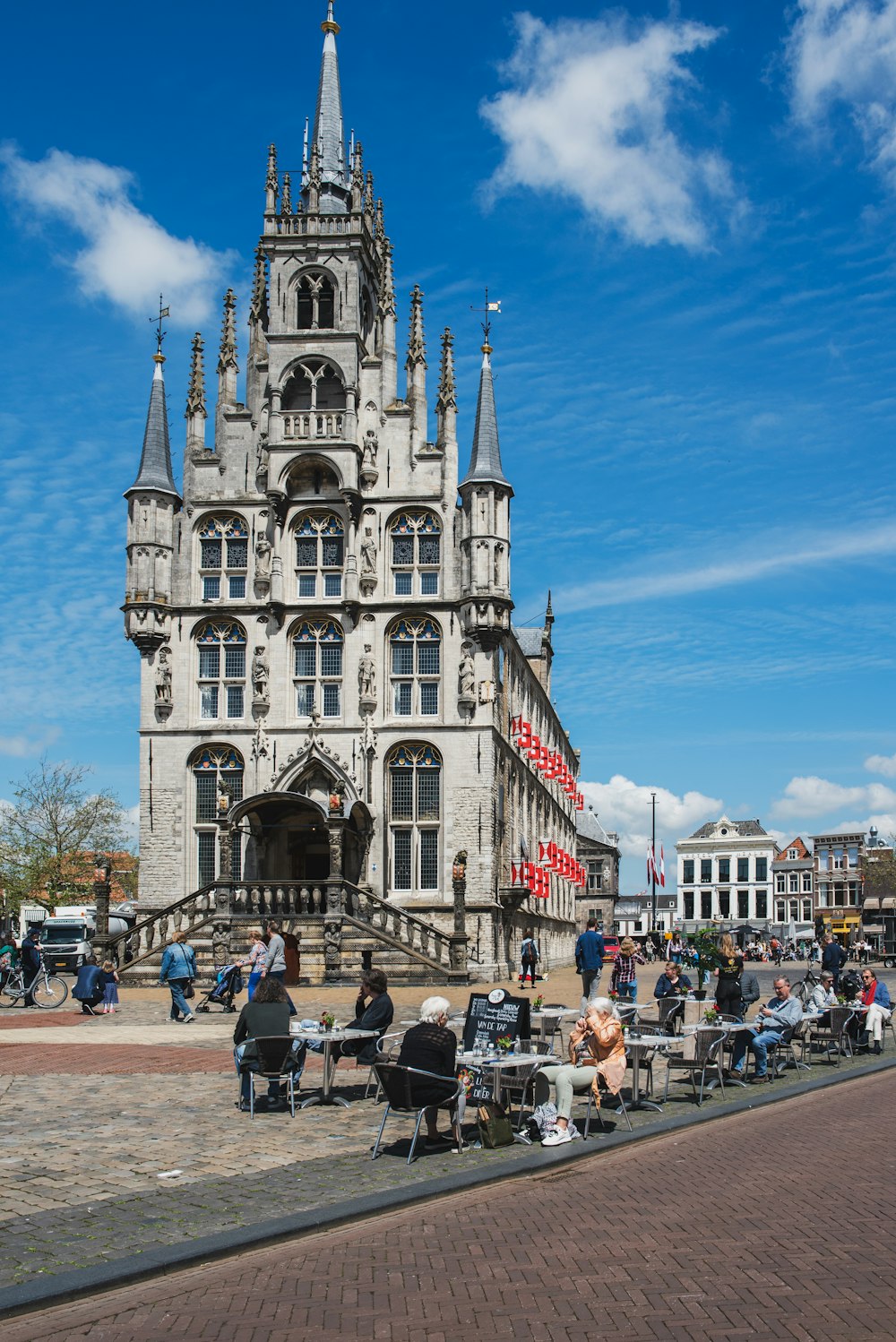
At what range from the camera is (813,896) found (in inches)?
5566

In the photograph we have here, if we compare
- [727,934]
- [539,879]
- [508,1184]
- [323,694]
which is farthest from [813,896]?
[508,1184]

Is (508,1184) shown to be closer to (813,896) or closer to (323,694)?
(323,694)

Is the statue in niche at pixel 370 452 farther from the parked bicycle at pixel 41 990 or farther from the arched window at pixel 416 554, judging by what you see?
the parked bicycle at pixel 41 990

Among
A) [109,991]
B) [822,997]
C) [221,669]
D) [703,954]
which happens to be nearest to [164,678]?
[221,669]

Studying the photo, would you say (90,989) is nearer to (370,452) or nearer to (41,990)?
(41,990)

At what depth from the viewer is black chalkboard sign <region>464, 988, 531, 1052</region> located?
47.5 feet

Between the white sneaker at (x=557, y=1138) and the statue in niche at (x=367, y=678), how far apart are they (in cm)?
2708

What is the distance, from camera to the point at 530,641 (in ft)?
236

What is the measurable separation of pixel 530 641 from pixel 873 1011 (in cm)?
5117

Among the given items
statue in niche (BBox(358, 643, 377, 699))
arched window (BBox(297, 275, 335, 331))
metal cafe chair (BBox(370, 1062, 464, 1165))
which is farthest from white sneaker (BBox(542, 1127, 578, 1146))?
arched window (BBox(297, 275, 335, 331))

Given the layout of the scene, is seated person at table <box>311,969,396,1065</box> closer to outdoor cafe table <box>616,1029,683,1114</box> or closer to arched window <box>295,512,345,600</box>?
outdoor cafe table <box>616,1029,683,1114</box>

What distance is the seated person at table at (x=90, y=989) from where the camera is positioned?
87.4 feet

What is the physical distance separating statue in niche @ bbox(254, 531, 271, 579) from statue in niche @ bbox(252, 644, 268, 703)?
2.43m

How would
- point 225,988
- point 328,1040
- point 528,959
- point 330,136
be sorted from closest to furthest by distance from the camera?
point 328,1040 → point 225,988 → point 528,959 → point 330,136
